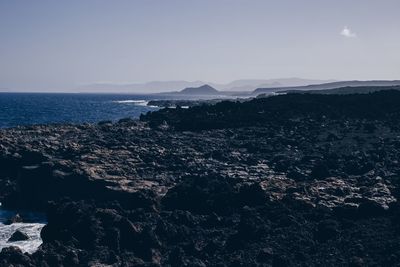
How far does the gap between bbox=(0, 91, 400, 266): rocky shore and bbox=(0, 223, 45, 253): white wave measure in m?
0.98

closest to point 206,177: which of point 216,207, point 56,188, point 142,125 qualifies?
point 216,207

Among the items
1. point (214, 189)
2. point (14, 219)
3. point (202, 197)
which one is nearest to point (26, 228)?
point (14, 219)

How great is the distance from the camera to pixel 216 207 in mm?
31469

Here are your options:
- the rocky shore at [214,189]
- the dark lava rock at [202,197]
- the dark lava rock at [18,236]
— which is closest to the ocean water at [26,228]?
the dark lava rock at [18,236]

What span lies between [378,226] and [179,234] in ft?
34.2

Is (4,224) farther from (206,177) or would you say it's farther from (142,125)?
(142,125)

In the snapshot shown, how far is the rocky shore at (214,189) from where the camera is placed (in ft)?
84.8

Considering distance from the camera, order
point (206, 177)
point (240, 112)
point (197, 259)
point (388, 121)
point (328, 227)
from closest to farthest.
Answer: point (197, 259) < point (328, 227) < point (206, 177) < point (388, 121) < point (240, 112)

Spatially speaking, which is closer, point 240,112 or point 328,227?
point 328,227

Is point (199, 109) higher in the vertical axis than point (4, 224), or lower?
higher

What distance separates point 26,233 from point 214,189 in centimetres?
1142

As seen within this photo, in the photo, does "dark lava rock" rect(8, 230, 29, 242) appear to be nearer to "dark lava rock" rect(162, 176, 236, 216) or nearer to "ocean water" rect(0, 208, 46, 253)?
"ocean water" rect(0, 208, 46, 253)

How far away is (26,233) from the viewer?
31062 millimetres

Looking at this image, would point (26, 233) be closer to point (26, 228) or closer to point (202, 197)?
point (26, 228)
